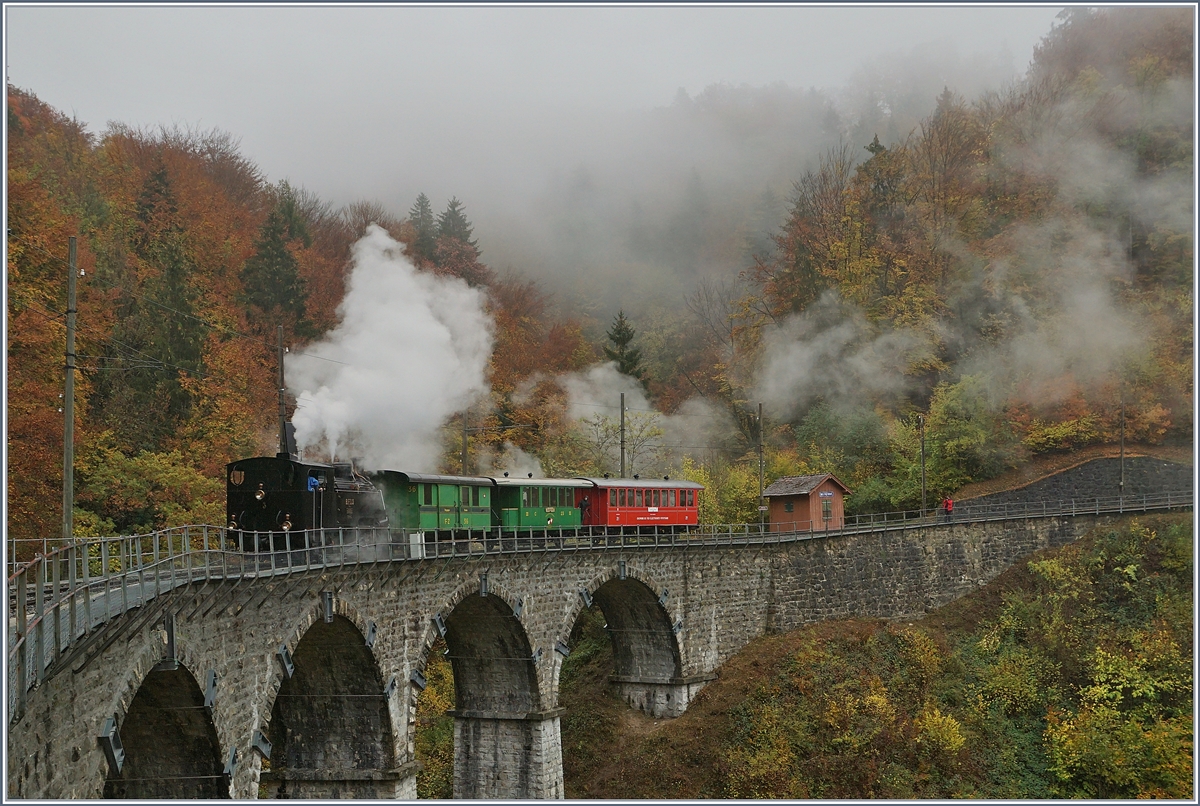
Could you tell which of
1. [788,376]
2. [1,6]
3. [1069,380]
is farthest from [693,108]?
[1,6]

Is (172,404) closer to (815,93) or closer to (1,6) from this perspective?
(1,6)

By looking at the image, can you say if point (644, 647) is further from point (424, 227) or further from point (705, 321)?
point (705, 321)

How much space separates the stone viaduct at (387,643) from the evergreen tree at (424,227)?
28986mm

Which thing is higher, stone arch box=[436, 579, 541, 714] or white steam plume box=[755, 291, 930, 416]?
white steam plume box=[755, 291, 930, 416]

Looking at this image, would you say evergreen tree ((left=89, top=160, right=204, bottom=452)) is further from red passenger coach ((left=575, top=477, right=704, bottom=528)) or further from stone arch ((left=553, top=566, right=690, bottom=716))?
stone arch ((left=553, top=566, right=690, bottom=716))

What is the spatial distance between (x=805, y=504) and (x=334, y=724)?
22.4m

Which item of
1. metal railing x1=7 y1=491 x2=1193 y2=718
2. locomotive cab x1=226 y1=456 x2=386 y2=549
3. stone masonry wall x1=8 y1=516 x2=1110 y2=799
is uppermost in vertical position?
locomotive cab x1=226 y1=456 x2=386 y2=549

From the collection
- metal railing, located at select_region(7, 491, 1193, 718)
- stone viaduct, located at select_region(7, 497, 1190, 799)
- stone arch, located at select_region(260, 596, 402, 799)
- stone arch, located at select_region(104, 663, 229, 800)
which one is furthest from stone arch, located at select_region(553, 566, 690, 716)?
stone arch, located at select_region(104, 663, 229, 800)

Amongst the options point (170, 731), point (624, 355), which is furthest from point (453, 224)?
point (170, 731)

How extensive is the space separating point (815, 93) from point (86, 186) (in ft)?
215

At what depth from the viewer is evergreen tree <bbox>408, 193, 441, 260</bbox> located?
60.1m

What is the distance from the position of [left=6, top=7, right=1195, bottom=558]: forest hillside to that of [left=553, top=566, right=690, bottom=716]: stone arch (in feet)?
28.5

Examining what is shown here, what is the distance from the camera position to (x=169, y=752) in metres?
17.3


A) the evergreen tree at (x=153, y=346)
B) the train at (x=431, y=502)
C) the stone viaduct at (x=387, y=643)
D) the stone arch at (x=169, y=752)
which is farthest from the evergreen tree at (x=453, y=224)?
the stone arch at (x=169, y=752)
